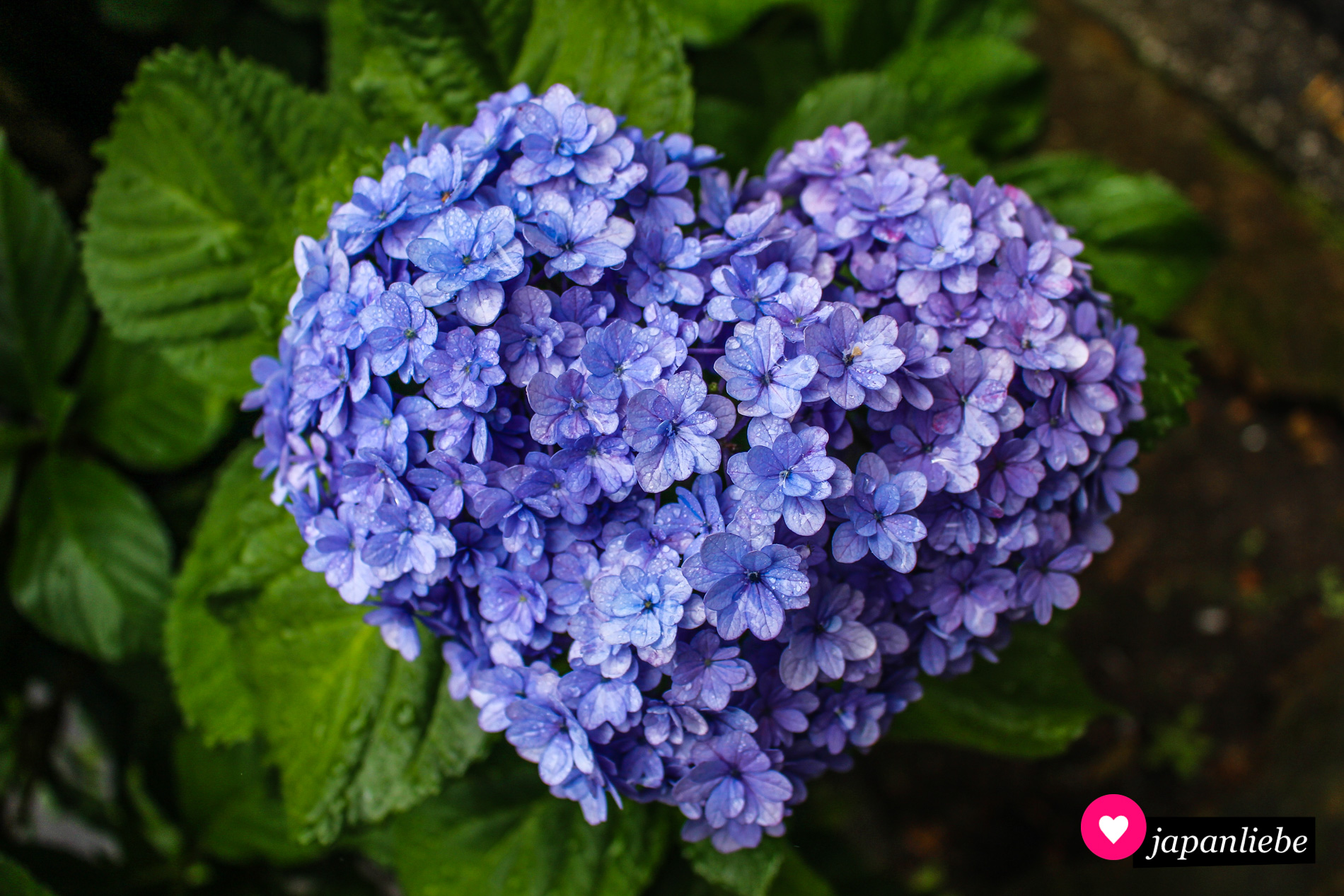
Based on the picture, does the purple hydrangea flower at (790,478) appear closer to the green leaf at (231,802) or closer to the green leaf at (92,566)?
the green leaf at (92,566)

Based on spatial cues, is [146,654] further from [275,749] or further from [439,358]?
[439,358]

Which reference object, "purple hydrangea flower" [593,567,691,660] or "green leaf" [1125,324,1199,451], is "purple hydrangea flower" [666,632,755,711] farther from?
"green leaf" [1125,324,1199,451]

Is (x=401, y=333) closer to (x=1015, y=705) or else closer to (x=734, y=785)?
(x=734, y=785)

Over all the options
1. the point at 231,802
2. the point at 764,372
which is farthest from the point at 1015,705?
the point at 231,802

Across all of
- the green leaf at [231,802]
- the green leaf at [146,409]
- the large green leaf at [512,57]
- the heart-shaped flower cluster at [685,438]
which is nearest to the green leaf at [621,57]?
the large green leaf at [512,57]

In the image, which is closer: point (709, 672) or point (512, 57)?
point (709, 672)

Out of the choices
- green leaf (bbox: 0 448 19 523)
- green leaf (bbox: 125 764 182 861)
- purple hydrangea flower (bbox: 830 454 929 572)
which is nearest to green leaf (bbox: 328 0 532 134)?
purple hydrangea flower (bbox: 830 454 929 572)

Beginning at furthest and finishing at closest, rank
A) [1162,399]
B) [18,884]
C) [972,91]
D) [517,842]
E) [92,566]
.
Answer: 1. [972,91]
2. [92,566]
3. [517,842]
4. [18,884]
5. [1162,399]
